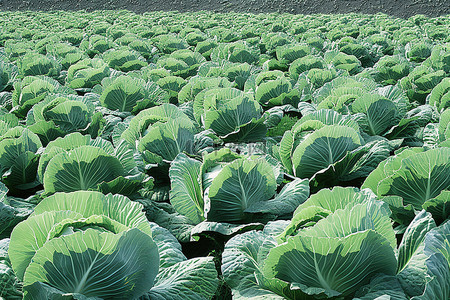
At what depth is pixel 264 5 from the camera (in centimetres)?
2456

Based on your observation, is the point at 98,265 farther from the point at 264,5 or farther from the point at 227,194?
the point at 264,5

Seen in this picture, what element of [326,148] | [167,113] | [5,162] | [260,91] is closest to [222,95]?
[167,113]

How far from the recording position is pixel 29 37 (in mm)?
9984

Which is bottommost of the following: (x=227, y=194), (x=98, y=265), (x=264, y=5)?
(x=264, y=5)

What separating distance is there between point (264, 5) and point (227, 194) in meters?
24.0

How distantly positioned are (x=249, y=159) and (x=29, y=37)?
9.43 m

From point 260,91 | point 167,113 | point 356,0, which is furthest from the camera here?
point 356,0

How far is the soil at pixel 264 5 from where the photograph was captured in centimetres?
2122

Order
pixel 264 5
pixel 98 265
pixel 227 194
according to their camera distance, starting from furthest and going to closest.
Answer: pixel 264 5 < pixel 227 194 < pixel 98 265

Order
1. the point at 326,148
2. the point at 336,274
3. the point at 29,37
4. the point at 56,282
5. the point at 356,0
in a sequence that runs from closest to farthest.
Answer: the point at 56,282 < the point at 336,274 < the point at 326,148 < the point at 29,37 < the point at 356,0

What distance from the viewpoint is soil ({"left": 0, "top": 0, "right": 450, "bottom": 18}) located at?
21219 mm

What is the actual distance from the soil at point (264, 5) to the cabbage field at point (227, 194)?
63.6 feet

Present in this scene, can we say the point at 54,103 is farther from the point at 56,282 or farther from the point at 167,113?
the point at 56,282

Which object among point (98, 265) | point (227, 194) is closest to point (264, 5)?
point (227, 194)
